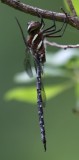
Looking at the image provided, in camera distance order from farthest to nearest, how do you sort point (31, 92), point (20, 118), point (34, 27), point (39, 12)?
1. point (20, 118)
2. point (31, 92)
3. point (34, 27)
4. point (39, 12)

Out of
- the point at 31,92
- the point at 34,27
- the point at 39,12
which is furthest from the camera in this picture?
the point at 31,92

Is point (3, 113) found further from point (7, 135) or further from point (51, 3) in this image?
point (51, 3)

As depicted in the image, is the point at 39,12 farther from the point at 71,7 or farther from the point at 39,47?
the point at 39,47

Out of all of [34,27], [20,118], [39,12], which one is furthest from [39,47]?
[20,118]

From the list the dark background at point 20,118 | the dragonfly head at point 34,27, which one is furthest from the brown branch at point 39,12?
the dark background at point 20,118

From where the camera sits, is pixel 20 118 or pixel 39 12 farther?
pixel 20 118

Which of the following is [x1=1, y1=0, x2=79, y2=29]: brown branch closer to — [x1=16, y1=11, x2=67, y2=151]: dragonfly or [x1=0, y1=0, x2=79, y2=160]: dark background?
[x1=16, y1=11, x2=67, y2=151]: dragonfly

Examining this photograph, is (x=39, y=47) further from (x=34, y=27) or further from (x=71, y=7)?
(x=71, y=7)

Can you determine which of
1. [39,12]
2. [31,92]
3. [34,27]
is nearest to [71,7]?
[39,12]

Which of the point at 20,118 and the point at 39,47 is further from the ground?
the point at 20,118

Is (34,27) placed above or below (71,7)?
above

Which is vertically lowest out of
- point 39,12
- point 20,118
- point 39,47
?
point 39,12
